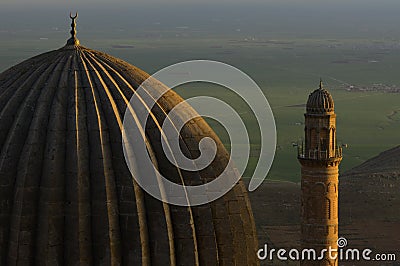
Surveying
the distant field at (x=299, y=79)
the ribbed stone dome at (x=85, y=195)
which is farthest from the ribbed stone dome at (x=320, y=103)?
the distant field at (x=299, y=79)

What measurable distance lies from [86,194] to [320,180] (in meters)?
14.2

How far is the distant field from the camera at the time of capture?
7044cm

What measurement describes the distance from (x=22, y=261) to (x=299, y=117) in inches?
3135

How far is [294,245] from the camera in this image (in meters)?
32.3

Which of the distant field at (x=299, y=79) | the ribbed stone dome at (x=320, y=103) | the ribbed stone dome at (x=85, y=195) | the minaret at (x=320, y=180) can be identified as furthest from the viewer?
the distant field at (x=299, y=79)

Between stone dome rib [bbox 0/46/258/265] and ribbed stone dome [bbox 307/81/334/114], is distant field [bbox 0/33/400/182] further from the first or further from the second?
stone dome rib [bbox 0/46/258/265]

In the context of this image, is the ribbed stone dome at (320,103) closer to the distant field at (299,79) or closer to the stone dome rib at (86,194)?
the stone dome rib at (86,194)

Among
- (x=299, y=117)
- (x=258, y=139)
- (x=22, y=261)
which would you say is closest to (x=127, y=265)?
(x=22, y=261)

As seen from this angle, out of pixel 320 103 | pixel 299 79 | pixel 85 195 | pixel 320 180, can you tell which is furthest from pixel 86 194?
pixel 299 79

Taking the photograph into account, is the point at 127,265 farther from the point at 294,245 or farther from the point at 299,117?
the point at 299,117

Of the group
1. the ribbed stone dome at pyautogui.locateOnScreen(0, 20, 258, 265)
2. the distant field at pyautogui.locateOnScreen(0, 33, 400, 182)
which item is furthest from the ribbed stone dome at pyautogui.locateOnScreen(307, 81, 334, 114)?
the distant field at pyautogui.locateOnScreen(0, 33, 400, 182)

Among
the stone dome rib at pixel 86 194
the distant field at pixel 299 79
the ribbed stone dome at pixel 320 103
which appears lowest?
the stone dome rib at pixel 86 194

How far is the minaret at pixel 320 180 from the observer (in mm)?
20047

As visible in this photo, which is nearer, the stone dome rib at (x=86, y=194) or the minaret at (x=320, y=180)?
the stone dome rib at (x=86, y=194)
